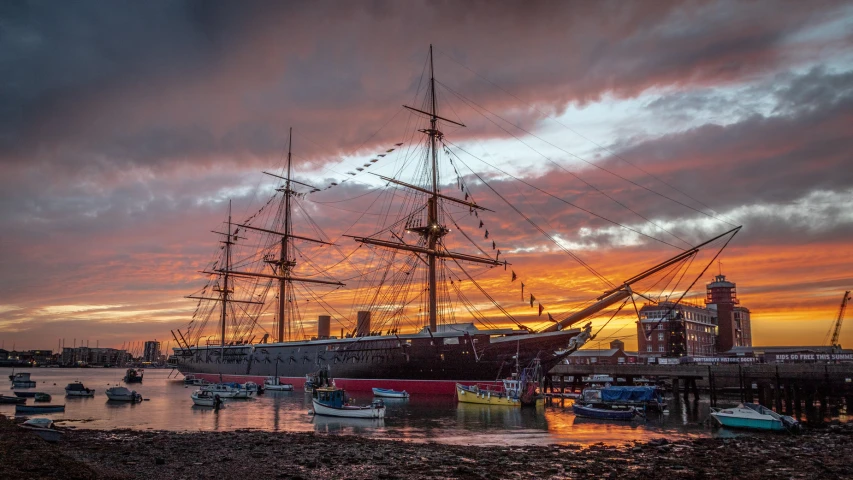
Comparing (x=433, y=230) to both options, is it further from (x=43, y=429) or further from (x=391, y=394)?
(x=43, y=429)

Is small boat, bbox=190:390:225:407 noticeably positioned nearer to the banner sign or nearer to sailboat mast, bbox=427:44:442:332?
sailboat mast, bbox=427:44:442:332

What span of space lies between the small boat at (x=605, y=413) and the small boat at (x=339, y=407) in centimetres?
1471

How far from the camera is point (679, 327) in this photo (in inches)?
3671

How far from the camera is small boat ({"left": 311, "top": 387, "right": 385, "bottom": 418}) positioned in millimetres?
36812

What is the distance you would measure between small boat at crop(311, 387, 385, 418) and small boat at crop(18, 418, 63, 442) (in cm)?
1633

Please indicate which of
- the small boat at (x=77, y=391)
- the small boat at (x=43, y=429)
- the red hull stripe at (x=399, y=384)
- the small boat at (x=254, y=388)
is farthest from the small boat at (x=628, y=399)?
the small boat at (x=77, y=391)

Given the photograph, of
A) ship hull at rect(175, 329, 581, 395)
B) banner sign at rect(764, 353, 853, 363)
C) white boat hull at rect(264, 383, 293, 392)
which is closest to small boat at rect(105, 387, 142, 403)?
white boat hull at rect(264, 383, 293, 392)

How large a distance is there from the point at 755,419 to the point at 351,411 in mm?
24293

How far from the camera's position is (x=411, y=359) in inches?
2249

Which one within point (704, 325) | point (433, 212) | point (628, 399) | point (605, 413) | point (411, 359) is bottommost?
point (605, 413)

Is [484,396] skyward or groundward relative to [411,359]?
groundward

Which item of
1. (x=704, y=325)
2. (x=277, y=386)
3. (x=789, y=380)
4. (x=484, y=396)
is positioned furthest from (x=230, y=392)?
(x=704, y=325)

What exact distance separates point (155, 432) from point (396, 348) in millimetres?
29557

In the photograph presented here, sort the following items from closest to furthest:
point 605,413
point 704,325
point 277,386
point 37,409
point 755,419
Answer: point 755,419 < point 605,413 < point 37,409 < point 277,386 < point 704,325
